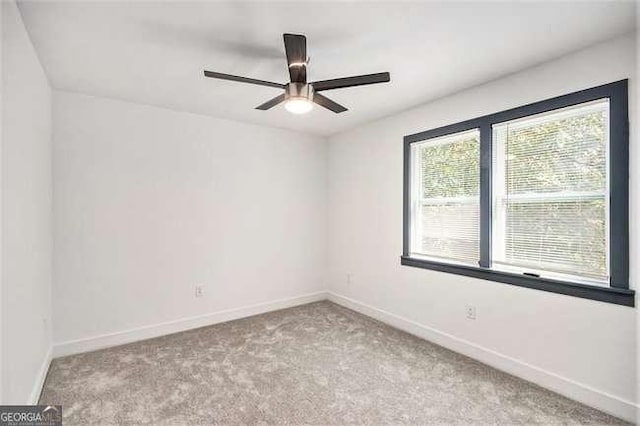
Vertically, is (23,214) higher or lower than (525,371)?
higher

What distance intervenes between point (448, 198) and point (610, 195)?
4.17 ft

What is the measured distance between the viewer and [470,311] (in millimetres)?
2830

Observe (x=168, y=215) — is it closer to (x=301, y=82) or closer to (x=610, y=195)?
(x=301, y=82)

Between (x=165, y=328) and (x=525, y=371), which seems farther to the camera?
→ (x=165, y=328)

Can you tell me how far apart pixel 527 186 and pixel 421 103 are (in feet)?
4.41

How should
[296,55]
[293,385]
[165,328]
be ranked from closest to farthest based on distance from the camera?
[296,55] → [293,385] → [165,328]

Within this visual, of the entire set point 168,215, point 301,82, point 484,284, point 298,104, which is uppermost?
point 301,82

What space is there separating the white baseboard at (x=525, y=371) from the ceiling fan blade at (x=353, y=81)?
2434 mm

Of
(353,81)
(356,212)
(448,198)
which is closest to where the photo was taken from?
(353,81)

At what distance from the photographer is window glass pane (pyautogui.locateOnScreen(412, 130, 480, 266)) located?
2.94m

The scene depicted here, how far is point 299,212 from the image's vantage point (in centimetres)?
440

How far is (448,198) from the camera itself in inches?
124

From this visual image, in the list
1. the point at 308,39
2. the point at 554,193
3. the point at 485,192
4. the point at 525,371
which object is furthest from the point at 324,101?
the point at 525,371

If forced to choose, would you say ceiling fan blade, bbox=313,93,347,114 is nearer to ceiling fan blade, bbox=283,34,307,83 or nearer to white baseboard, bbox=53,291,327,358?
ceiling fan blade, bbox=283,34,307,83
